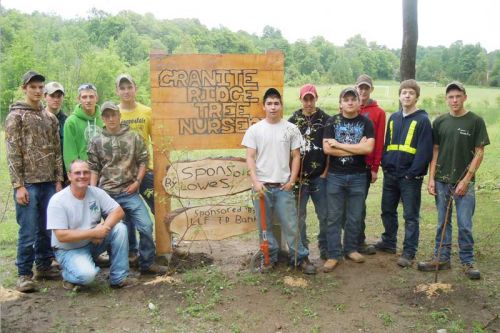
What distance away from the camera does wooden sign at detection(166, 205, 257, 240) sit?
550 cm

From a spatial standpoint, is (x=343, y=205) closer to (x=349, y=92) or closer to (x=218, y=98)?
(x=349, y=92)

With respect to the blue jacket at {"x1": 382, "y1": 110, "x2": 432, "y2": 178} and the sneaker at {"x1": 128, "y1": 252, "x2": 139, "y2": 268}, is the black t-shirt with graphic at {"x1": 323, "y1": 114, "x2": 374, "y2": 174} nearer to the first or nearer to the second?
the blue jacket at {"x1": 382, "y1": 110, "x2": 432, "y2": 178}

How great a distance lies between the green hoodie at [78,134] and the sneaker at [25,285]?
123 centimetres

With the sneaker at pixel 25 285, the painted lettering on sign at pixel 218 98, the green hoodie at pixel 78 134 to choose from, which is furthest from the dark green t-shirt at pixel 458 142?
the sneaker at pixel 25 285

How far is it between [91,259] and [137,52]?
68.2 metres

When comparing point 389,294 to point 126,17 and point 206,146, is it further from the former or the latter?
point 126,17

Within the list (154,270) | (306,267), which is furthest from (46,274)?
(306,267)

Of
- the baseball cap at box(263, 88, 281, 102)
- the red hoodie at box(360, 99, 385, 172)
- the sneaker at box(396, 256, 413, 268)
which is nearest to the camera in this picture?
the baseball cap at box(263, 88, 281, 102)

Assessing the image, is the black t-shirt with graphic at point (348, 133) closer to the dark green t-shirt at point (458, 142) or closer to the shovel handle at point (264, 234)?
the dark green t-shirt at point (458, 142)

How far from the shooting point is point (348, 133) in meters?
5.14

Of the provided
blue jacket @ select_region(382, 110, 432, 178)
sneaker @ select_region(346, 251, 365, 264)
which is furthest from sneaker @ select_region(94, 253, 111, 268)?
blue jacket @ select_region(382, 110, 432, 178)

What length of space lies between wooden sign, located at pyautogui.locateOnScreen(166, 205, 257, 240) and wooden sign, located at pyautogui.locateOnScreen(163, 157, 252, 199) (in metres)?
0.20

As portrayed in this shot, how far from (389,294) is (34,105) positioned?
4095mm

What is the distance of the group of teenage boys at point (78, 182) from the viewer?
4.72 m
